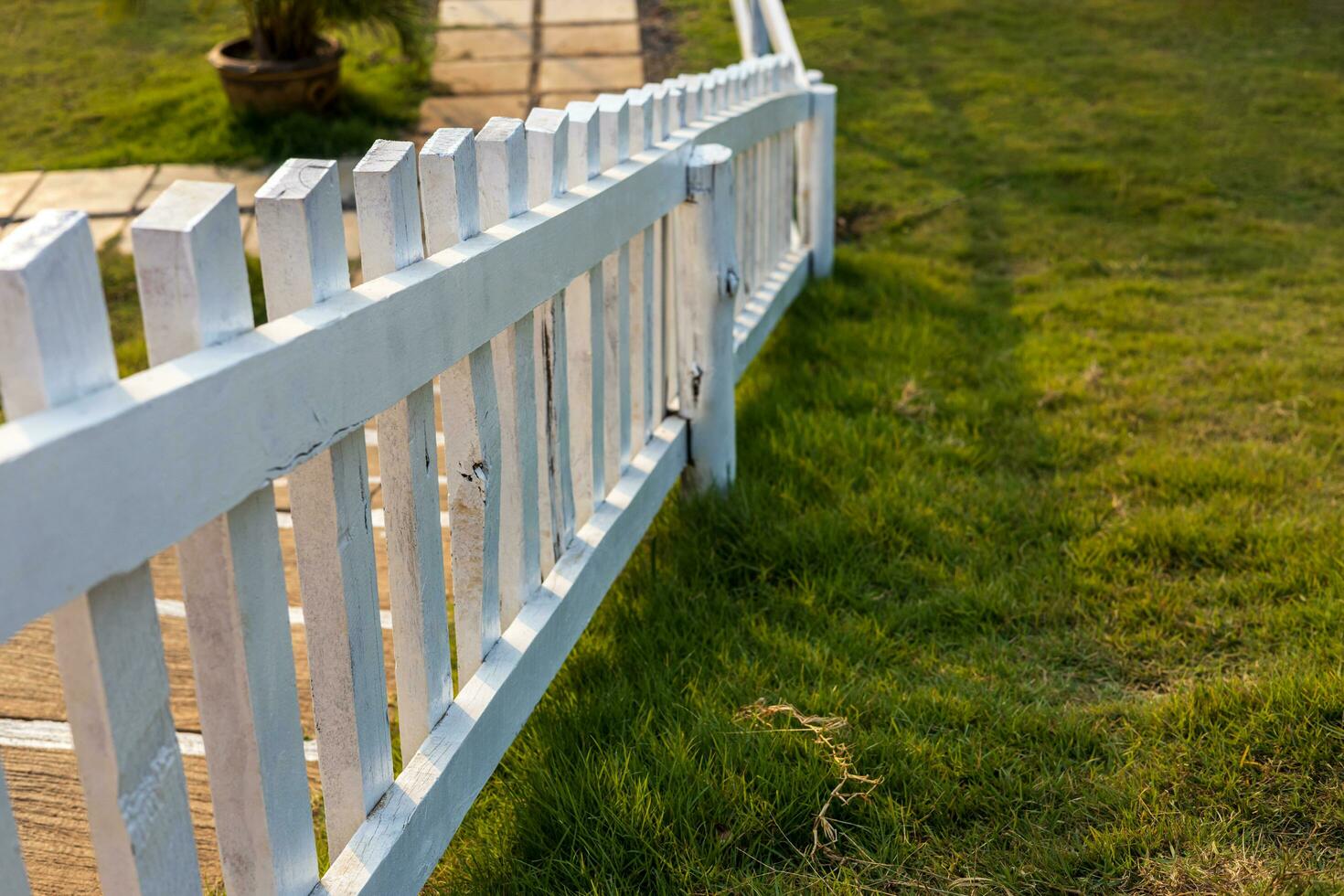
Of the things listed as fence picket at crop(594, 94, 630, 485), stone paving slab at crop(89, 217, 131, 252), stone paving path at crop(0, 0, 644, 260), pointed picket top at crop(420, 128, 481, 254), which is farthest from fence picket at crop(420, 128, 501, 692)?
stone paving slab at crop(89, 217, 131, 252)

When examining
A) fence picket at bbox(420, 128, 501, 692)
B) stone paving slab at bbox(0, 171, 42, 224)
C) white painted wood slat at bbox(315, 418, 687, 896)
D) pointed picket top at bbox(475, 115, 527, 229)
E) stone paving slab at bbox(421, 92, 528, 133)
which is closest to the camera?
white painted wood slat at bbox(315, 418, 687, 896)

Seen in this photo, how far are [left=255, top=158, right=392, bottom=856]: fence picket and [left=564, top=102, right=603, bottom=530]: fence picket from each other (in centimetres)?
88

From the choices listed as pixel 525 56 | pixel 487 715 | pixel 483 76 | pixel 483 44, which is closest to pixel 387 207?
pixel 487 715

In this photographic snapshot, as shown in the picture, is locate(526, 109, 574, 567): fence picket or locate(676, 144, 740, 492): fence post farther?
locate(676, 144, 740, 492): fence post

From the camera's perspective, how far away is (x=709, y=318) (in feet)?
9.39

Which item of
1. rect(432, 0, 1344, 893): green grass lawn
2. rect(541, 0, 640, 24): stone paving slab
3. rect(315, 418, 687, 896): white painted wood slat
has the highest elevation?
rect(541, 0, 640, 24): stone paving slab

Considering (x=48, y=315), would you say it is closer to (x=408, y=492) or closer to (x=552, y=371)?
(x=408, y=492)

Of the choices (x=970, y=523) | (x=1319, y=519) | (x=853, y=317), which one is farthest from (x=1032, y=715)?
(x=853, y=317)

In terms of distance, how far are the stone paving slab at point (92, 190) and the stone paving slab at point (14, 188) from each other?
4 centimetres

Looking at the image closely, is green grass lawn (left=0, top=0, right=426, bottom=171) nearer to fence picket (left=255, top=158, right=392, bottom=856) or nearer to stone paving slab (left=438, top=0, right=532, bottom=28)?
stone paving slab (left=438, top=0, right=532, bottom=28)

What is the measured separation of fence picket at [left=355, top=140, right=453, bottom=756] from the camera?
1413 millimetres

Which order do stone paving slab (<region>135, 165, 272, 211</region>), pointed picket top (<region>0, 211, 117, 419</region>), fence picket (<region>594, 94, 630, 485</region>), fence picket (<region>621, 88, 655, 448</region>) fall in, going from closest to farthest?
pointed picket top (<region>0, 211, 117, 419</region>)
fence picket (<region>594, 94, 630, 485</region>)
fence picket (<region>621, 88, 655, 448</region>)
stone paving slab (<region>135, 165, 272, 211</region>)

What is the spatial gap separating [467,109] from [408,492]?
5524mm

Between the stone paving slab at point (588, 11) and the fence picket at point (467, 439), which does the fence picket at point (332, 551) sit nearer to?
the fence picket at point (467, 439)
